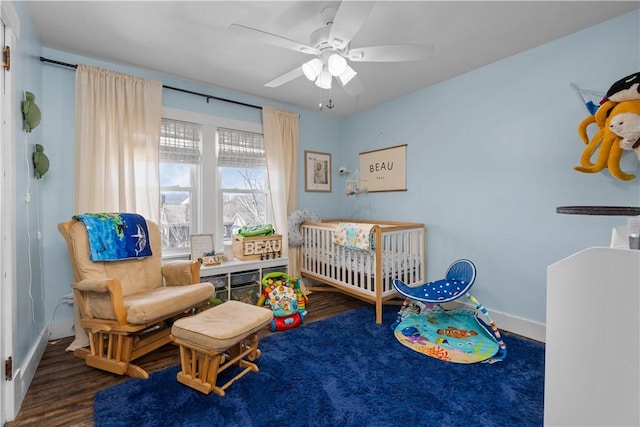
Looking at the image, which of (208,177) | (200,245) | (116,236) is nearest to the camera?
(116,236)

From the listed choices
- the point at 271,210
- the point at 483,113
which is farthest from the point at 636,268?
the point at 271,210

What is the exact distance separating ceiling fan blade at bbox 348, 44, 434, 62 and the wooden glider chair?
1959 millimetres

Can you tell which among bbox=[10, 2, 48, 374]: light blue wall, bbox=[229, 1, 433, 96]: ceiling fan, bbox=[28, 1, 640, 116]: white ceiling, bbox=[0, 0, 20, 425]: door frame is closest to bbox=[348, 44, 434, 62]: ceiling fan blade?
bbox=[229, 1, 433, 96]: ceiling fan

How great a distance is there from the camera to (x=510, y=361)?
2.02 metres

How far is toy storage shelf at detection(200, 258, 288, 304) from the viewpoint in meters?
2.84

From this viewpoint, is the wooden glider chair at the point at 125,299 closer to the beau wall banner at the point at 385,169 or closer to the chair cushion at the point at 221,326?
the chair cushion at the point at 221,326

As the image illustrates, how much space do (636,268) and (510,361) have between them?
1774 mm

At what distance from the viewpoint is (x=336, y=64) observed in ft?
5.56

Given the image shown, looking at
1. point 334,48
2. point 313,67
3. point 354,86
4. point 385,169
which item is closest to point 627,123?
point 354,86

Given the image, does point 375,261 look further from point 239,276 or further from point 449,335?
point 239,276

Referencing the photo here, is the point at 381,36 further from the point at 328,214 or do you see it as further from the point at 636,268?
the point at 328,214

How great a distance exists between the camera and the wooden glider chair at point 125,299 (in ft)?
6.01

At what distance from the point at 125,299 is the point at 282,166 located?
2.06 meters

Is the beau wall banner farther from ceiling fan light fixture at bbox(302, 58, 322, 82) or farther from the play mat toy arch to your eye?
ceiling fan light fixture at bbox(302, 58, 322, 82)
